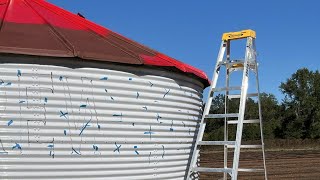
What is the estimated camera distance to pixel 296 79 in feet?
286

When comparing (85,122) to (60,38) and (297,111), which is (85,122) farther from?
(297,111)

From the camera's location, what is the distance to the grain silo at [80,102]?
6176 millimetres

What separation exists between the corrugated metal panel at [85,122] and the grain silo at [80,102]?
12mm

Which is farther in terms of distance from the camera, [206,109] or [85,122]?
[206,109]

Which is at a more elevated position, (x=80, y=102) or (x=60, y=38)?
(x=60, y=38)

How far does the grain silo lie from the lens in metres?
6.18

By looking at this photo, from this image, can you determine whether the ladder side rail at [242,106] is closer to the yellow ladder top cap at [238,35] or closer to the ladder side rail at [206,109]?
the yellow ladder top cap at [238,35]

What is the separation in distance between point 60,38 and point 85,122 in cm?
119

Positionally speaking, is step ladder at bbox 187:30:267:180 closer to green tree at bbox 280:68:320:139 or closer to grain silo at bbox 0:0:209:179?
grain silo at bbox 0:0:209:179

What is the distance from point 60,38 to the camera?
675 centimetres

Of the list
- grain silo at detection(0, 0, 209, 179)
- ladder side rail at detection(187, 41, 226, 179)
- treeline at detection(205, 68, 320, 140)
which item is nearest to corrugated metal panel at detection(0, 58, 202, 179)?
grain silo at detection(0, 0, 209, 179)

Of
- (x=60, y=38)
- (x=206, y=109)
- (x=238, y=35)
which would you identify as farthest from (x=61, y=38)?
(x=238, y=35)

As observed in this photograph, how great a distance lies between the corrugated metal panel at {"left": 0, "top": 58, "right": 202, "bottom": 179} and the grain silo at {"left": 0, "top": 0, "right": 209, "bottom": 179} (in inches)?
0.5

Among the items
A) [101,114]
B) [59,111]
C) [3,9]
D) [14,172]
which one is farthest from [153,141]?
[3,9]
